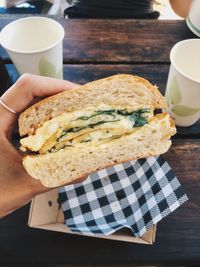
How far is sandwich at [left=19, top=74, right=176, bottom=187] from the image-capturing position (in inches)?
32.7

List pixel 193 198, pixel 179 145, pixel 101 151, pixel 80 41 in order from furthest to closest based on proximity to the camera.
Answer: pixel 80 41 → pixel 179 145 → pixel 193 198 → pixel 101 151

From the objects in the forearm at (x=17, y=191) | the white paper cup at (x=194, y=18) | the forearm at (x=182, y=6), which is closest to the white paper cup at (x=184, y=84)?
the white paper cup at (x=194, y=18)

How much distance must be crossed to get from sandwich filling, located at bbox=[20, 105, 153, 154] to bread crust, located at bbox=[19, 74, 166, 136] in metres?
0.02

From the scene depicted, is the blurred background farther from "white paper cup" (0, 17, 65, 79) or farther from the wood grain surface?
"white paper cup" (0, 17, 65, 79)

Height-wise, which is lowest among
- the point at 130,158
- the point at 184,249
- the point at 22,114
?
the point at 184,249

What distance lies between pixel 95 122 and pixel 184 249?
441mm

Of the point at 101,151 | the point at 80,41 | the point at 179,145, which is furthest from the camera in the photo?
the point at 80,41

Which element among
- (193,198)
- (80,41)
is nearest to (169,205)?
(193,198)

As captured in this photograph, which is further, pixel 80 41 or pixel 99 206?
pixel 80 41

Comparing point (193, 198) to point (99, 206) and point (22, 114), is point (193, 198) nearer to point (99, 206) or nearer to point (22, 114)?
point (99, 206)

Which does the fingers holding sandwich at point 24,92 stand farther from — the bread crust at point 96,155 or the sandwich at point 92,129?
the bread crust at point 96,155

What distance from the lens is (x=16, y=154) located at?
849mm

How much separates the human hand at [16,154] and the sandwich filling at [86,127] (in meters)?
0.05

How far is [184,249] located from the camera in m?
0.86
